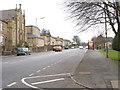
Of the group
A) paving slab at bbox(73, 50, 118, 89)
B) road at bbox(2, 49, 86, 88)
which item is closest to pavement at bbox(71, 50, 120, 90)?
paving slab at bbox(73, 50, 118, 89)

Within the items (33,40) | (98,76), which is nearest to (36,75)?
(98,76)

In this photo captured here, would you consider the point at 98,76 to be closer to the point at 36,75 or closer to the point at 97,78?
the point at 97,78

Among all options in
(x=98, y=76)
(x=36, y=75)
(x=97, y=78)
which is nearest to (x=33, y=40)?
(x=36, y=75)

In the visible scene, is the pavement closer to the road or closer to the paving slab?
the paving slab

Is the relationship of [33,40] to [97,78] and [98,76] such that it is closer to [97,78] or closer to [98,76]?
[98,76]

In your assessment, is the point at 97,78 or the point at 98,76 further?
the point at 98,76

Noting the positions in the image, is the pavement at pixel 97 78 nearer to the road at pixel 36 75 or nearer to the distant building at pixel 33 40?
the road at pixel 36 75

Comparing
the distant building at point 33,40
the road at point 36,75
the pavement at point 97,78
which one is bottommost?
the road at point 36,75

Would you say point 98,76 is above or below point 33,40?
below

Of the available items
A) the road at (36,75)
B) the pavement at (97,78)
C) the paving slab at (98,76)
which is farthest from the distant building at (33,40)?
the pavement at (97,78)

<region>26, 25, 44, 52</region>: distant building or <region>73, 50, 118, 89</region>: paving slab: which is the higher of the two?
<region>26, 25, 44, 52</region>: distant building

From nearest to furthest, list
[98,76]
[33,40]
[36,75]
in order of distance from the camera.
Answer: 1. [98,76]
2. [36,75]
3. [33,40]


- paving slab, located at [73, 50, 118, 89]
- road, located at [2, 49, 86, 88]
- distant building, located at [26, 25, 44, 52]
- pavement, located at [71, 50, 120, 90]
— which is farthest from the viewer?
distant building, located at [26, 25, 44, 52]

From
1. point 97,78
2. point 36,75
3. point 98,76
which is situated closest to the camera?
point 97,78
